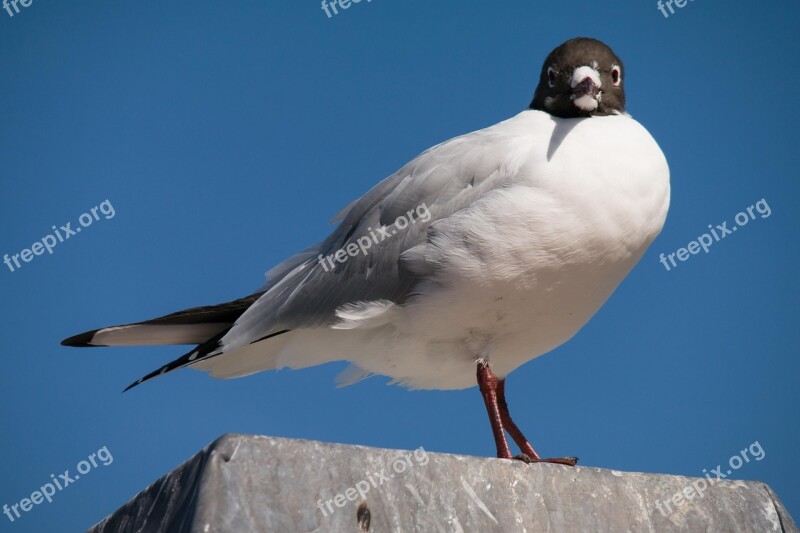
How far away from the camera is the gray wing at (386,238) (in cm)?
490

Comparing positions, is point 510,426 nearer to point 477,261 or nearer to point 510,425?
point 510,425

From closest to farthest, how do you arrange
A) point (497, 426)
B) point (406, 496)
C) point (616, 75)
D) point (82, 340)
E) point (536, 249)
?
1. point (406, 496)
2. point (536, 249)
3. point (497, 426)
4. point (82, 340)
5. point (616, 75)

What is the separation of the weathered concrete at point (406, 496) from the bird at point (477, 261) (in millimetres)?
589

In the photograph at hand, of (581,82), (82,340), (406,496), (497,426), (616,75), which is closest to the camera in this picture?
(406,496)

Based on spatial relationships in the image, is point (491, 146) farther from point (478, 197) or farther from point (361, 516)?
Result: point (361, 516)

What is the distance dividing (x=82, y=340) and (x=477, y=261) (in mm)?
2178

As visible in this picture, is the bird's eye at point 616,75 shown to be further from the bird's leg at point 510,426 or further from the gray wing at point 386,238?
the bird's leg at point 510,426

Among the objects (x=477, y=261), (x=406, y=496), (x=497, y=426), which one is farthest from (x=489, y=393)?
(x=406, y=496)

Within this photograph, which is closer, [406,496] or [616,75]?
[406,496]

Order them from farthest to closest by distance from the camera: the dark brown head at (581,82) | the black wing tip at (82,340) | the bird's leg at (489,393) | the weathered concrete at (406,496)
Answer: the black wing tip at (82,340), the dark brown head at (581,82), the bird's leg at (489,393), the weathered concrete at (406,496)

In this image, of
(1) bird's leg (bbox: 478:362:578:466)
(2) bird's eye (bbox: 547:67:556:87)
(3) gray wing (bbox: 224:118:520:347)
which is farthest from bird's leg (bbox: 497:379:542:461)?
(2) bird's eye (bbox: 547:67:556:87)

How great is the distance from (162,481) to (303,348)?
1990 mm

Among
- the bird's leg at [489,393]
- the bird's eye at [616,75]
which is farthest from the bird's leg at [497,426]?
the bird's eye at [616,75]

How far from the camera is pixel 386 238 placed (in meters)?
5.06
